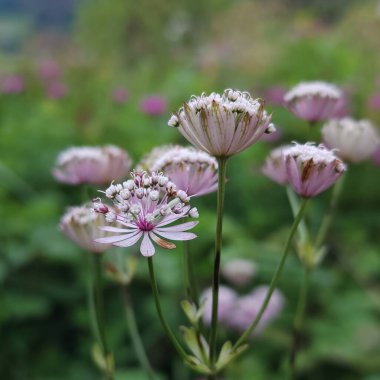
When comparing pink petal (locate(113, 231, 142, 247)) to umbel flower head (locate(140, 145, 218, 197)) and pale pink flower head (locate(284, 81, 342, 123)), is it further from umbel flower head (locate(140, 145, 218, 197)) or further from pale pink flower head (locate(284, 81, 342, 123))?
pale pink flower head (locate(284, 81, 342, 123))

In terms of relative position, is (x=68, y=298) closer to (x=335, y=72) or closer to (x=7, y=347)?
(x=7, y=347)

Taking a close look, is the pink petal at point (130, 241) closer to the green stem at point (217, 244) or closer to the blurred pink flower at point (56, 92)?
the green stem at point (217, 244)

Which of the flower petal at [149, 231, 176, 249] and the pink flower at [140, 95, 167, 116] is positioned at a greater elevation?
the pink flower at [140, 95, 167, 116]

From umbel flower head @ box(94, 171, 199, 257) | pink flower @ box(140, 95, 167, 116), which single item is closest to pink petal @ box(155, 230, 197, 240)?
umbel flower head @ box(94, 171, 199, 257)

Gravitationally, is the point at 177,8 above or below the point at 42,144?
above

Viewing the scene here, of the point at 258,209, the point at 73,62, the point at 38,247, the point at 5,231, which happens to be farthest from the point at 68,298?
the point at 73,62

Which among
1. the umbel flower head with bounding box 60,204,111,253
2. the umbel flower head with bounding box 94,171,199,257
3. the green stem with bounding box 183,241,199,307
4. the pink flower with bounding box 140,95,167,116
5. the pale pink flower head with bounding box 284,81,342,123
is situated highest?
the pink flower with bounding box 140,95,167,116

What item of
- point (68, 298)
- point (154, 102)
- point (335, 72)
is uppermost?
point (335, 72)

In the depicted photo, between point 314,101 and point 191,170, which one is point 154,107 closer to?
point 314,101
